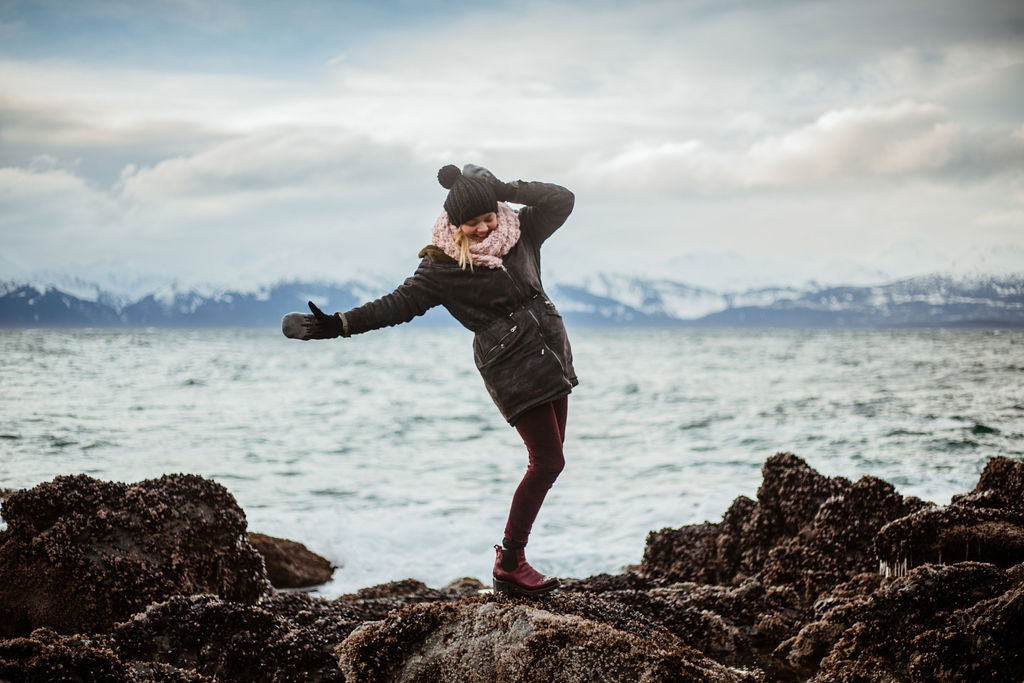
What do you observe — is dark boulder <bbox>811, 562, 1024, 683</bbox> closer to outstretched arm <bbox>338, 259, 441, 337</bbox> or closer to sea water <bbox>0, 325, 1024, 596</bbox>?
outstretched arm <bbox>338, 259, 441, 337</bbox>

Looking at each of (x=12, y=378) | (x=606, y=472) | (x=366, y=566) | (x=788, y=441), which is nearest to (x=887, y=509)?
(x=366, y=566)

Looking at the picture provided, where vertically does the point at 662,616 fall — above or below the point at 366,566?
above

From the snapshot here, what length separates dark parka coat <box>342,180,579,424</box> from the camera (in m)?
4.13

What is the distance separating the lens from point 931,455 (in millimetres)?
12734

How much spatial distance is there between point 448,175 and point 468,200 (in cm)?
32

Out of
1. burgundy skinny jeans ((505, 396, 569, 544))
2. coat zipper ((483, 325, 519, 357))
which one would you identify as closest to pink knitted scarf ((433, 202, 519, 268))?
coat zipper ((483, 325, 519, 357))

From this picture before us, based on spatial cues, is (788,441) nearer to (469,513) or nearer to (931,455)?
(931,455)

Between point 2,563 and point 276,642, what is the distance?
204 centimetres

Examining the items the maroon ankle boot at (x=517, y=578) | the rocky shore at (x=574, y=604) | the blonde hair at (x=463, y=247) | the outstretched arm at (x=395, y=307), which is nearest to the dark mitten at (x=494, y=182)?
the blonde hair at (x=463, y=247)

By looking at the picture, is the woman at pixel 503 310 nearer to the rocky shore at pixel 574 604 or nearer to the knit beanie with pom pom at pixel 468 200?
the knit beanie with pom pom at pixel 468 200

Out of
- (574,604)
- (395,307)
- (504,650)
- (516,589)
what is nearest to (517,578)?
(516,589)

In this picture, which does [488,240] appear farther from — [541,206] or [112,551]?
[112,551]

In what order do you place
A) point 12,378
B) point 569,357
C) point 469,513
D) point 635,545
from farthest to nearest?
point 12,378 → point 469,513 → point 635,545 → point 569,357

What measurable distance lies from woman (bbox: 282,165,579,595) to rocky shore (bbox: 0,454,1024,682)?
69 centimetres
